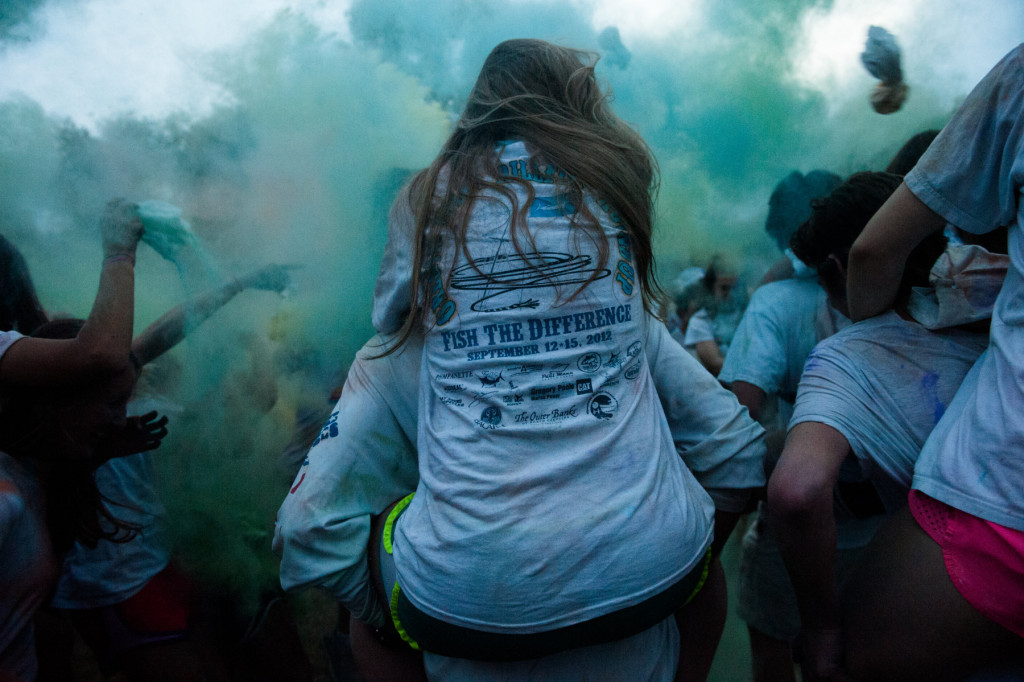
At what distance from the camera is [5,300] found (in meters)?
1.59

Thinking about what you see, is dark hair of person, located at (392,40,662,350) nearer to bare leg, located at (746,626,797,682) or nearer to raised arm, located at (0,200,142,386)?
raised arm, located at (0,200,142,386)

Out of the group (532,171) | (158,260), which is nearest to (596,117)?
(532,171)

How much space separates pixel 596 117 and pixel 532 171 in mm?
244

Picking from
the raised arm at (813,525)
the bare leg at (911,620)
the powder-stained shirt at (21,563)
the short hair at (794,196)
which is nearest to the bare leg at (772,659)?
the raised arm at (813,525)

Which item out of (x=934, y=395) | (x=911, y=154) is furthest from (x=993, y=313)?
(x=911, y=154)

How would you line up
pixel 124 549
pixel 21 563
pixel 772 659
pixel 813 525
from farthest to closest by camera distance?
pixel 772 659 → pixel 124 549 → pixel 21 563 → pixel 813 525

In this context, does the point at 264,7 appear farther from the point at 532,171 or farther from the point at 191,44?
the point at 532,171

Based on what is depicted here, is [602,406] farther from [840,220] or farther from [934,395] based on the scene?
[840,220]

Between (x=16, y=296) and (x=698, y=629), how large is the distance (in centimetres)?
185

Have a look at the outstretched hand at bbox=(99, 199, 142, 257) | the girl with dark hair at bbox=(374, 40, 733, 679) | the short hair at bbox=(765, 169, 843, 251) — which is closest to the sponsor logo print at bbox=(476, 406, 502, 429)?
the girl with dark hair at bbox=(374, 40, 733, 679)

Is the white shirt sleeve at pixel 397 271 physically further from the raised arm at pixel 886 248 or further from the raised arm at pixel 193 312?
the raised arm at pixel 886 248

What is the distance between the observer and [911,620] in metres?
1.14

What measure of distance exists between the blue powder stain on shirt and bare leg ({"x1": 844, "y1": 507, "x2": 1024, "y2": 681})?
27 centimetres

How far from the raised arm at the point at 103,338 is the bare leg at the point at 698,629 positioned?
148 centimetres
